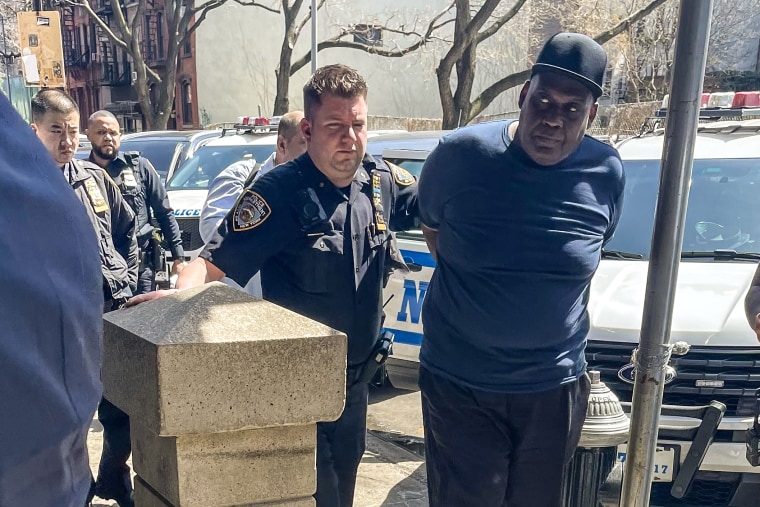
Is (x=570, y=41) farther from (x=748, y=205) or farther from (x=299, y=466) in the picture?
(x=748, y=205)

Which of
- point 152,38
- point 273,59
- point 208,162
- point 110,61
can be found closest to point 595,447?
point 208,162

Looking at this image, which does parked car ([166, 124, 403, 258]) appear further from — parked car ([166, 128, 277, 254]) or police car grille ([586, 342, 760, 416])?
police car grille ([586, 342, 760, 416])

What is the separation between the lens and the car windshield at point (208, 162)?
28.6 ft

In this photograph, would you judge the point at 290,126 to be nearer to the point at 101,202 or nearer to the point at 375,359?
the point at 101,202

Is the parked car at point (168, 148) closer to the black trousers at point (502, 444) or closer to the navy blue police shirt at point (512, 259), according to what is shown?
the navy blue police shirt at point (512, 259)

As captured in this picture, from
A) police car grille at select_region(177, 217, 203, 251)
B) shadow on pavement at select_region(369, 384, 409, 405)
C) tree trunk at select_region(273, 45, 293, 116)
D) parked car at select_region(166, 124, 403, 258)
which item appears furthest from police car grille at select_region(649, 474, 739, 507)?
tree trunk at select_region(273, 45, 293, 116)

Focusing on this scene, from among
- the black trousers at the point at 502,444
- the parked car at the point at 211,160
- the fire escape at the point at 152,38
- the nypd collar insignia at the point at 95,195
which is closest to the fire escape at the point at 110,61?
the fire escape at the point at 152,38

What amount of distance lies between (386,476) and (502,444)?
6.54ft

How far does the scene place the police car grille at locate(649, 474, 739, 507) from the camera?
11.7 feet

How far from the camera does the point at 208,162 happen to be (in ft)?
29.6

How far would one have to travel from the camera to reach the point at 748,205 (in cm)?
457

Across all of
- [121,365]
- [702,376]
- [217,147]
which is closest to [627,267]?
[702,376]

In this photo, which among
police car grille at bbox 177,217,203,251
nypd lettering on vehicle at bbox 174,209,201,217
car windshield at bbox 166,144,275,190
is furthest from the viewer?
car windshield at bbox 166,144,275,190

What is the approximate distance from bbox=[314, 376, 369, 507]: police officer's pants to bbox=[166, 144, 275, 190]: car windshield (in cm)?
612
